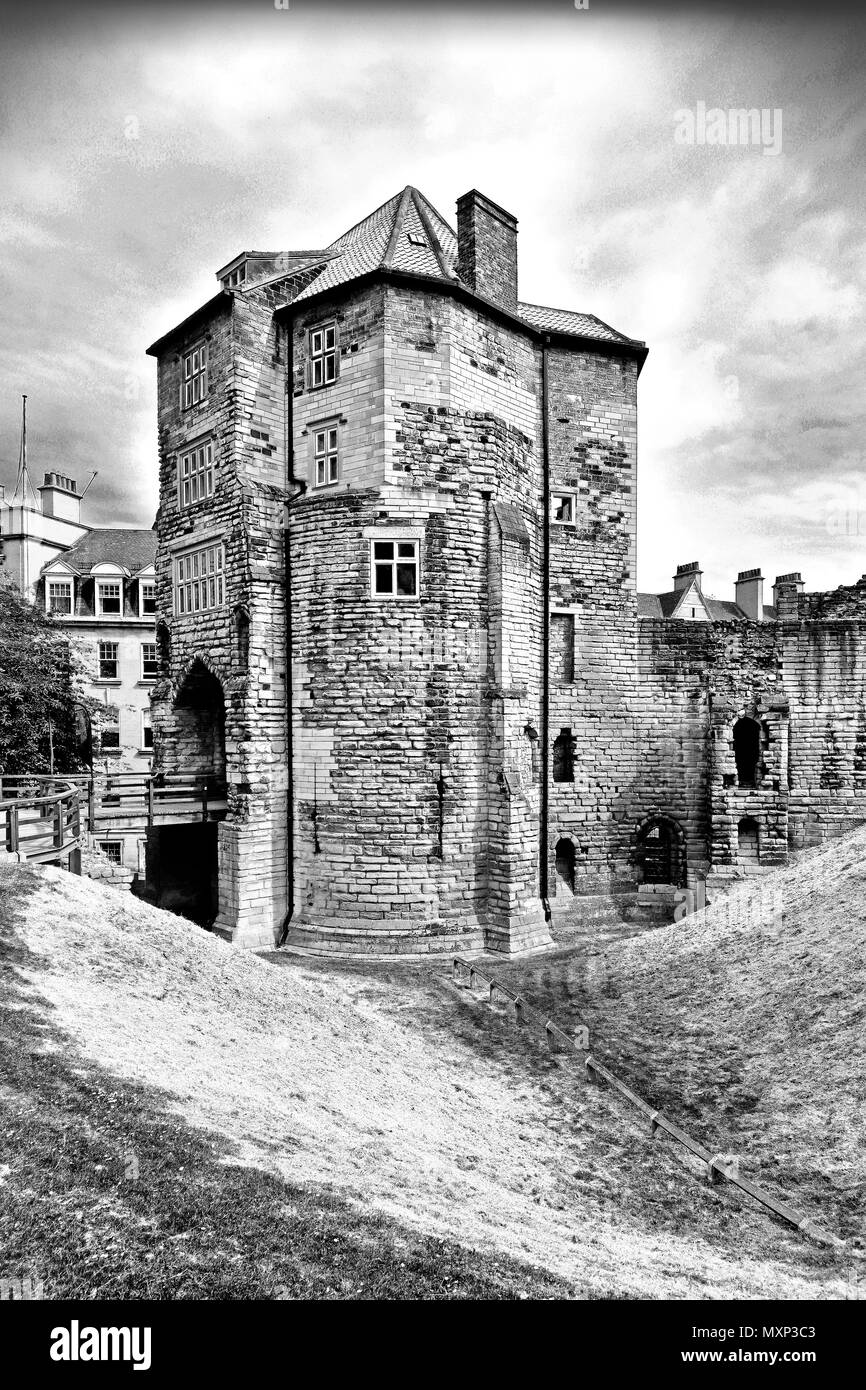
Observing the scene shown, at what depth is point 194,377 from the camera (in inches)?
820

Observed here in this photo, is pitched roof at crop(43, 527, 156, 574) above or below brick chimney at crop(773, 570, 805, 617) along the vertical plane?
above

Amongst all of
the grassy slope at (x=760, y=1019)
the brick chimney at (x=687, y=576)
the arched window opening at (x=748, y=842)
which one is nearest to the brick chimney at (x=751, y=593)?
the brick chimney at (x=687, y=576)

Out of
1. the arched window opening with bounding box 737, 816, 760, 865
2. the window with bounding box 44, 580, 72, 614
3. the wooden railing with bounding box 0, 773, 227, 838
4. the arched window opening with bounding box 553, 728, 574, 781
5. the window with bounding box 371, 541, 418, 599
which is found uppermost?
the window with bounding box 44, 580, 72, 614

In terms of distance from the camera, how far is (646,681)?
23.3 meters

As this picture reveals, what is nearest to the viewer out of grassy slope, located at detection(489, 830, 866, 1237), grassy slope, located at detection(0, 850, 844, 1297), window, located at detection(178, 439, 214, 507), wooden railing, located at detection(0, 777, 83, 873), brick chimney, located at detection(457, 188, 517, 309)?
grassy slope, located at detection(0, 850, 844, 1297)

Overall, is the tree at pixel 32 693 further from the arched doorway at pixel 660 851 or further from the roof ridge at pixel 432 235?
the arched doorway at pixel 660 851

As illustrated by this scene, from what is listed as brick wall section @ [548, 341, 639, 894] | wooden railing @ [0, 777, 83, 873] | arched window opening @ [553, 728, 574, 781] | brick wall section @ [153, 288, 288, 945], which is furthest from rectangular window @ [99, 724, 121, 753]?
brick wall section @ [548, 341, 639, 894]

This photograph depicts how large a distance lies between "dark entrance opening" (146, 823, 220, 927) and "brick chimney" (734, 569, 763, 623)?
40398mm

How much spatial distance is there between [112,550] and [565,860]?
31.8 meters

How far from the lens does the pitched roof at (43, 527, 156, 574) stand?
39.6 meters

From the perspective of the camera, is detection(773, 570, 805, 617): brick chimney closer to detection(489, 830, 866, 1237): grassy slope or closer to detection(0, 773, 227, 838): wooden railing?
detection(489, 830, 866, 1237): grassy slope

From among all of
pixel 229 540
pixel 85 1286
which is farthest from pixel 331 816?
pixel 85 1286

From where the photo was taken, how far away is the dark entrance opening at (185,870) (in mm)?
21578

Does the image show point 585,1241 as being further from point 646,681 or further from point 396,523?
point 646,681
